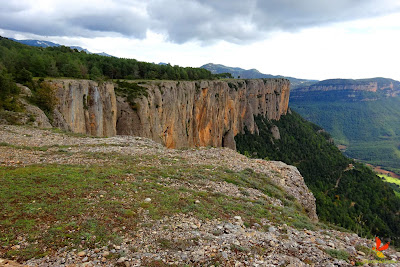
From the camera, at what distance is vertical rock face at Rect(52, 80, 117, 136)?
24.8 m

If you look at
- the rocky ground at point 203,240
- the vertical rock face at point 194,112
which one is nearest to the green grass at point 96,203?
the rocky ground at point 203,240

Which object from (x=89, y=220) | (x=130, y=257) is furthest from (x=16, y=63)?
(x=130, y=257)

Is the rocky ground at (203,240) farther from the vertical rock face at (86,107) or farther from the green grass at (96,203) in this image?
the vertical rock face at (86,107)

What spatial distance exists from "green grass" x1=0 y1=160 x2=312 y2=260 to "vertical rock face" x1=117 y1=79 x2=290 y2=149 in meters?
20.5

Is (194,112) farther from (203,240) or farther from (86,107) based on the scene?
(203,240)

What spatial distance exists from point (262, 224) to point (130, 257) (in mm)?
5525

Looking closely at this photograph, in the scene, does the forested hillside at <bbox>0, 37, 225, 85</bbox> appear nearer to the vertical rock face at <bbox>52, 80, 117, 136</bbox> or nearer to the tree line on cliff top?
the tree line on cliff top

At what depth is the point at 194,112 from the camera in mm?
51969

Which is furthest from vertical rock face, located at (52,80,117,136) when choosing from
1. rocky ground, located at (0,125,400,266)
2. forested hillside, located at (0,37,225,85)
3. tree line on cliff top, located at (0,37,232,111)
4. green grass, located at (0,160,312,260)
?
green grass, located at (0,160,312,260)

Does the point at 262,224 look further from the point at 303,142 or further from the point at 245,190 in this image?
the point at 303,142

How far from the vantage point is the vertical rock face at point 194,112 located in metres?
34.0

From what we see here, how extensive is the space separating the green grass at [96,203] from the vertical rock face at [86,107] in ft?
46.8

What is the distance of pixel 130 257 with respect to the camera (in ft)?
21.9

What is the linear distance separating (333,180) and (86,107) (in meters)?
66.3
